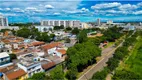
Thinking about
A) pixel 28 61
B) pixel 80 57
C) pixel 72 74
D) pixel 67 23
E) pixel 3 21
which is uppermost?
pixel 3 21

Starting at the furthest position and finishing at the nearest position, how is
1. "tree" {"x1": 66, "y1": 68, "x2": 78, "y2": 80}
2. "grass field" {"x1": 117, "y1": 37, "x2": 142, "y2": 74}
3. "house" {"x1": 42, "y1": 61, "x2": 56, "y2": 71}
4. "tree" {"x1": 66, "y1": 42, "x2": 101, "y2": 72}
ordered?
"grass field" {"x1": 117, "y1": 37, "x2": 142, "y2": 74}
"house" {"x1": 42, "y1": 61, "x2": 56, "y2": 71}
"tree" {"x1": 66, "y1": 42, "x2": 101, "y2": 72}
"tree" {"x1": 66, "y1": 68, "x2": 78, "y2": 80}

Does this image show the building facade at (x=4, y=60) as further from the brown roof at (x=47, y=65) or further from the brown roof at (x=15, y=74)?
the brown roof at (x=47, y=65)

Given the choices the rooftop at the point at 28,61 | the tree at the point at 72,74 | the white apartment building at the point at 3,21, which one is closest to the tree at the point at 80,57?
the tree at the point at 72,74

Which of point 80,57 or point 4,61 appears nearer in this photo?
point 80,57

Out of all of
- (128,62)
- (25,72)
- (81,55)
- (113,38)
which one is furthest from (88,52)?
(113,38)

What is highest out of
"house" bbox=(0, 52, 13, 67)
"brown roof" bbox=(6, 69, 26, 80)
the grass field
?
"house" bbox=(0, 52, 13, 67)

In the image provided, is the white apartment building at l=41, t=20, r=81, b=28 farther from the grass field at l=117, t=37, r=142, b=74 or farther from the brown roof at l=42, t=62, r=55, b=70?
the brown roof at l=42, t=62, r=55, b=70

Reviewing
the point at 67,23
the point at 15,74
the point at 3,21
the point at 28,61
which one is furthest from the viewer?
the point at 67,23

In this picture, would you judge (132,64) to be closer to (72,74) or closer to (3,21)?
(72,74)

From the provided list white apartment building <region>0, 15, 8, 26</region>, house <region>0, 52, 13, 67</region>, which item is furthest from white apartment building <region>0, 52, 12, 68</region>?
white apartment building <region>0, 15, 8, 26</region>

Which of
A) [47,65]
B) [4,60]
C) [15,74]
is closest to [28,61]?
[47,65]

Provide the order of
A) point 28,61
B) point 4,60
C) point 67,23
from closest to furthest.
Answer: point 28,61 < point 4,60 < point 67,23

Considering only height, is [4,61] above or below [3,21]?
below
